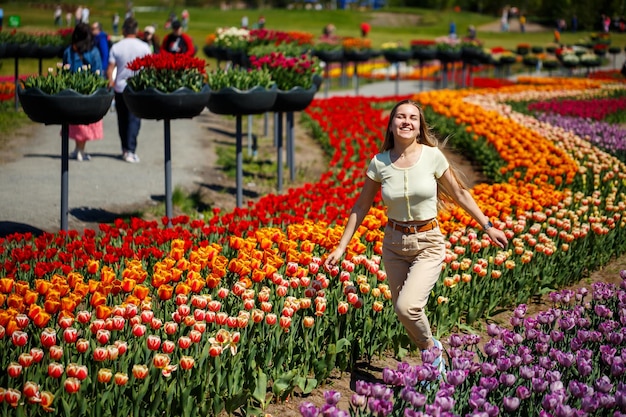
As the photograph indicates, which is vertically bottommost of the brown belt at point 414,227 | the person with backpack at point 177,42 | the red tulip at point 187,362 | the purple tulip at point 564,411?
the red tulip at point 187,362

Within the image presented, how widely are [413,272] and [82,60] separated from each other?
876 cm

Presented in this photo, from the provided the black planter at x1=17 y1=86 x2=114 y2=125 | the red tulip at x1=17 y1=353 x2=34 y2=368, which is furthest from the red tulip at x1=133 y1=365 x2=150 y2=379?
the black planter at x1=17 y1=86 x2=114 y2=125

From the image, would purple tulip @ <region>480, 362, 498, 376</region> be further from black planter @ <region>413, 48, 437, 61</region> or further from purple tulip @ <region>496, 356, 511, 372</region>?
black planter @ <region>413, 48, 437, 61</region>

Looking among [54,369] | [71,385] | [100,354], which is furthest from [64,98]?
[71,385]

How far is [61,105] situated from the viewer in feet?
25.9

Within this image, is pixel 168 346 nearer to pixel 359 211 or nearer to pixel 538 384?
pixel 359 211

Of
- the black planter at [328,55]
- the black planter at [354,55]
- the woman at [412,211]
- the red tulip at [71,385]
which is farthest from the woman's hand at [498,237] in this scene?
the black planter at [354,55]

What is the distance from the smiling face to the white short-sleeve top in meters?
0.16

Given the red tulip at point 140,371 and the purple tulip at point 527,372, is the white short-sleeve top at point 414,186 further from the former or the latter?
the red tulip at point 140,371

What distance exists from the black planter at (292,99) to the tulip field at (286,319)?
2.13 m

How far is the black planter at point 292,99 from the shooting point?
10805 millimetres

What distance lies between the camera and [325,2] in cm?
10688

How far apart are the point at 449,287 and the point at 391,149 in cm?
145

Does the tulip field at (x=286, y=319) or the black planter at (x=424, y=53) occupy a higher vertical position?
the black planter at (x=424, y=53)
